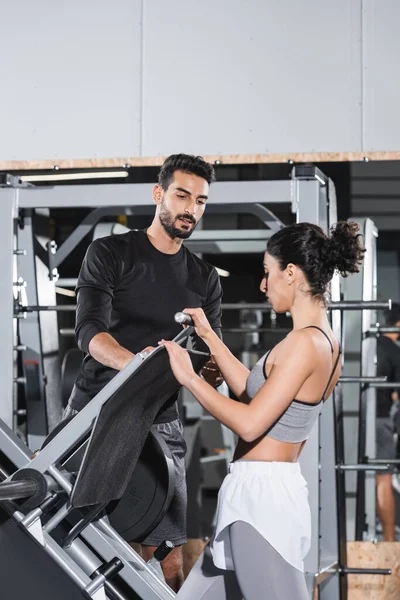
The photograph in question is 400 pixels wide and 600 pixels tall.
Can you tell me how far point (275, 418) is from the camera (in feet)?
7.17

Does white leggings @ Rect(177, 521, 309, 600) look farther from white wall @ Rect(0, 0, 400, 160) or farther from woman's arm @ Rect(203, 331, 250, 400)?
white wall @ Rect(0, 0, 400, 160)

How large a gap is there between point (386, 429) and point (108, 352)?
3.52 m

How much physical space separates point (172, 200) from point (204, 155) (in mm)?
850

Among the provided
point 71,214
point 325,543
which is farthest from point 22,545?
point 71,214

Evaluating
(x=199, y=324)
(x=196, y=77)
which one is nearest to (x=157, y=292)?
(x=199, y=324)

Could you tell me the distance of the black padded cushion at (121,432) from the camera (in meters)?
2.28

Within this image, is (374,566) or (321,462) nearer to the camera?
(321,462)

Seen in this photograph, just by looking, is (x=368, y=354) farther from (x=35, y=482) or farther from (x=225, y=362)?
(x=35, y=482)

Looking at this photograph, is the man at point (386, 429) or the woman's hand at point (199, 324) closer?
the woman's hand at point (199, 324)

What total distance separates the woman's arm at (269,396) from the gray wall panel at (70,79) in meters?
2.27

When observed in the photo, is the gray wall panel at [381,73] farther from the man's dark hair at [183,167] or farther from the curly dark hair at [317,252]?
the curly dark hair at [317,252]

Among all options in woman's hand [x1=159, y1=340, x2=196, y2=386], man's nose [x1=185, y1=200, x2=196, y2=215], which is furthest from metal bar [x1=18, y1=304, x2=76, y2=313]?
woman's hand [x1=159, y1=340, x2=196, y2=386]

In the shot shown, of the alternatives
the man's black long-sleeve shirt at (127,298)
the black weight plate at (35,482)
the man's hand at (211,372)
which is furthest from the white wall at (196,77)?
the black weight plate at (35,482)

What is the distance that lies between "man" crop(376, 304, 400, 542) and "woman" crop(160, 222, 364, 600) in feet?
10.0
